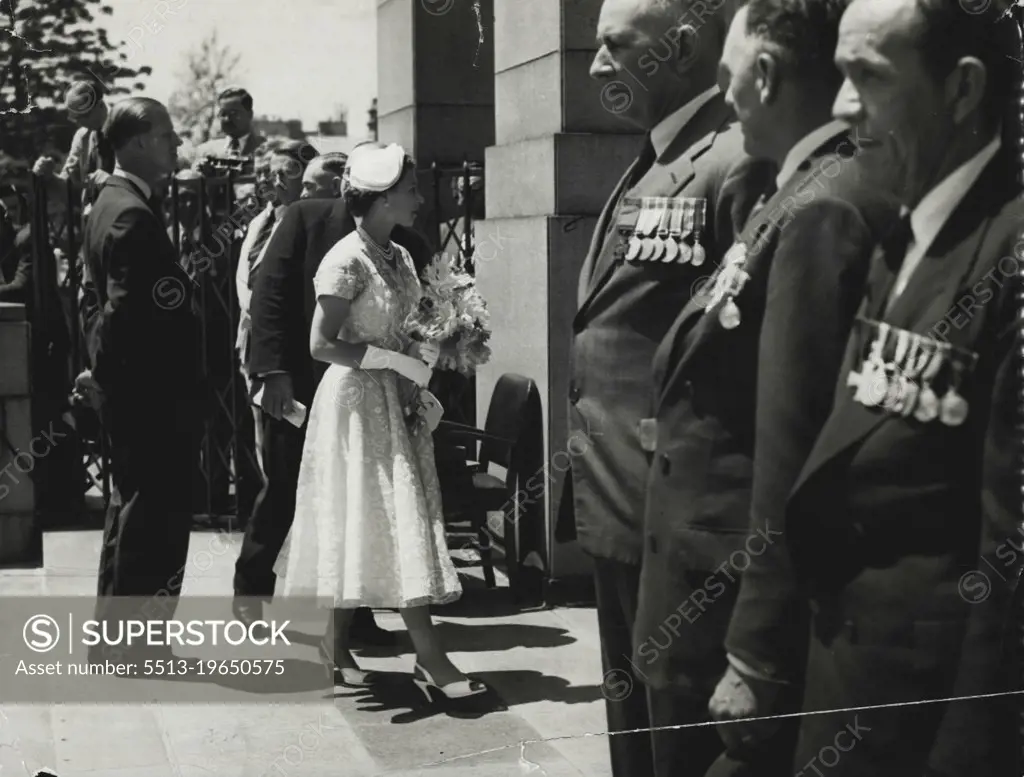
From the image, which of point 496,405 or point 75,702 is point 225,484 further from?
point 75,702

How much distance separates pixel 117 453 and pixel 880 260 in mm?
3738

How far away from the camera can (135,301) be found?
20.3 ft

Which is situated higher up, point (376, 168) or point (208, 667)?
point (376, 168)

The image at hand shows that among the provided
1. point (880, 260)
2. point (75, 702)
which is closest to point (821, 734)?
point (880, 260)

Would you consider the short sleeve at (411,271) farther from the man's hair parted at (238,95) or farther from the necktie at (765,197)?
the necktie at (765,197)

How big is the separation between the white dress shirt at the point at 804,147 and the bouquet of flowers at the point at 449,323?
256 cm

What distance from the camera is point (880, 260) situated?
11.2 feet

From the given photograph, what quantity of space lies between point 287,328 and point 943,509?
3.65 m

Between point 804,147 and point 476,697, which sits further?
point 476,697

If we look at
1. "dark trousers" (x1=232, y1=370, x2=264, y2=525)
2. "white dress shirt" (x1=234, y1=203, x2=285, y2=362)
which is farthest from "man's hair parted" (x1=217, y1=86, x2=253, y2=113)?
"dark trousers" (x1=232, y1=370, x2=264, y2=525)

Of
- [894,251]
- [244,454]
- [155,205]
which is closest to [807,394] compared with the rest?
[894,251]

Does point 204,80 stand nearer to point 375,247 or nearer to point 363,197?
point 363,197

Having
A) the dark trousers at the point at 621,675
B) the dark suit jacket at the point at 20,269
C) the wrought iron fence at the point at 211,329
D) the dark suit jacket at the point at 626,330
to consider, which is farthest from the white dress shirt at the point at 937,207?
the dark suit jacket at the point at 20,269

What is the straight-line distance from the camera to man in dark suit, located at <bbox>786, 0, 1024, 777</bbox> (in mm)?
3350
